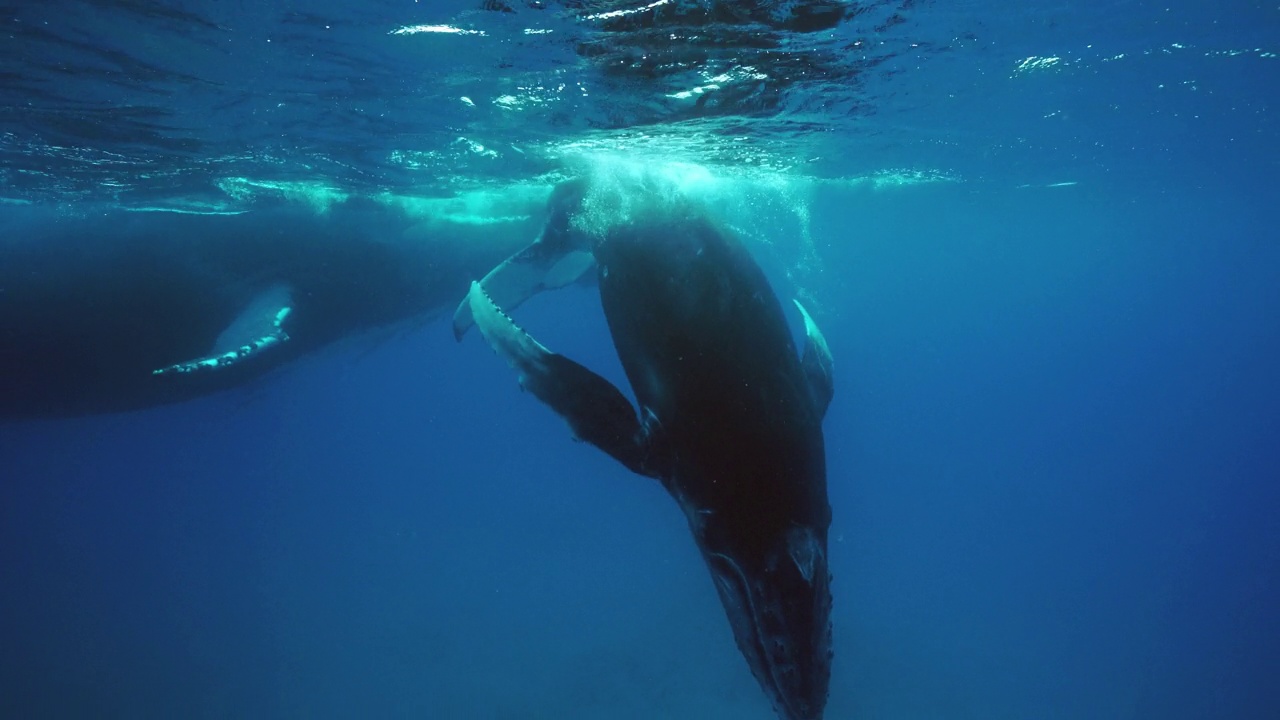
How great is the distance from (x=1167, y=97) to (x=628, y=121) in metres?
11.5

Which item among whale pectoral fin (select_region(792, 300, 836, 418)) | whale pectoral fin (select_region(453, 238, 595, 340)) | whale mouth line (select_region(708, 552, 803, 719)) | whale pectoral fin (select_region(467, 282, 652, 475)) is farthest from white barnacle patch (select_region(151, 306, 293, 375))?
whale mouth line (select_region(708, 552, 803, 719))

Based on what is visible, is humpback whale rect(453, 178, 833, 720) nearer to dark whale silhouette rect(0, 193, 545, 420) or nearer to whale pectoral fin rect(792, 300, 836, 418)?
whale pectoral fin rect(792, 300, 836, 418)

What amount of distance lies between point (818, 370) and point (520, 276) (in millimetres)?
4306

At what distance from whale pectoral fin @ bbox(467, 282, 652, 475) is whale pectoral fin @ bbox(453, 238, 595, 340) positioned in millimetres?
3422

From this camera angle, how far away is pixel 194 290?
10.3m

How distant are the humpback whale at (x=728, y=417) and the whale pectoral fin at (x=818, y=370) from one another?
15 millimetres

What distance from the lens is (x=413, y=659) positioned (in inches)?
994

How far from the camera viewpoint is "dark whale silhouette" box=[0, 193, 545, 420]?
31.6 ft

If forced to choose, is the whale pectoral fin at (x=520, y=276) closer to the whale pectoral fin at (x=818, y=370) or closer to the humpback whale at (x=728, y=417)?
the humpback whale at (x=728, y=417)

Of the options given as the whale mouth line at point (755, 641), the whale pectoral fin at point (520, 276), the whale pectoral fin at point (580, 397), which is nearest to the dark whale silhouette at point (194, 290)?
the whale pectoral fin at point (520, 276)

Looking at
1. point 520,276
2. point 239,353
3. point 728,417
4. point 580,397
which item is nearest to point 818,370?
point 728,417

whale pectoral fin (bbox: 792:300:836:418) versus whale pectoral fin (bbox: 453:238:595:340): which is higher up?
whale pectoral fin (bbox: 453:238:595:340)

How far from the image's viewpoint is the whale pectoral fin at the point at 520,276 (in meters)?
7.61

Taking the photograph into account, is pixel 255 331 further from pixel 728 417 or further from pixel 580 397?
pixel 728 417
